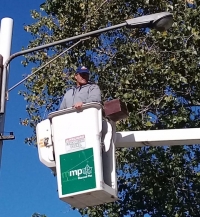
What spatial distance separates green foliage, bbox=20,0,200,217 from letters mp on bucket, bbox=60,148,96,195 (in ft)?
20.4

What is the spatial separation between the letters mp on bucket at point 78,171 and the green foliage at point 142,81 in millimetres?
6228

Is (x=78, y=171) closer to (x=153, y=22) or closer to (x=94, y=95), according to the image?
(x=94, y=95)

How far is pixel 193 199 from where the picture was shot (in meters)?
13.1

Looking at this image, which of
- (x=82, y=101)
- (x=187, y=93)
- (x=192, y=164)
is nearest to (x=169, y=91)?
(x=187, y=93)

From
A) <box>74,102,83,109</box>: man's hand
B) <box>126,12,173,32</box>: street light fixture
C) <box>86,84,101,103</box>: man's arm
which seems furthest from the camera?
<box>126,12,173,32</box>: street light fixture

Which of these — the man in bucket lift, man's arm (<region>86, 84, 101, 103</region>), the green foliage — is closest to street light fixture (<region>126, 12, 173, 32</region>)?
the man in bucket lift

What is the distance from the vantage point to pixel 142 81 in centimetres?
1193

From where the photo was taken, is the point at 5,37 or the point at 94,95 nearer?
the point at 94,95

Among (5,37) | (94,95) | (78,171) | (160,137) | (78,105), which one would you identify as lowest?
(78,171)

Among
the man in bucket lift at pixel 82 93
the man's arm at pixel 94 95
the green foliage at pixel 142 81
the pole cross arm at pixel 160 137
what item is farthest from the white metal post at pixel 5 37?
the green foliage at pixel 142 81

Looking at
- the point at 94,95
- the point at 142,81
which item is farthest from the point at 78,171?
the point at 142,81

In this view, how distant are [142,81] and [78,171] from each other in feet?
22.7

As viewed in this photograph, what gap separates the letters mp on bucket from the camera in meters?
5.12

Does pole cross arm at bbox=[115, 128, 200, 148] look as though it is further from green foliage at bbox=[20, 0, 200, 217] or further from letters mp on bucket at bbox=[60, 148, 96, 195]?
green foliage at bbox=[20, 0, 200, 217]
